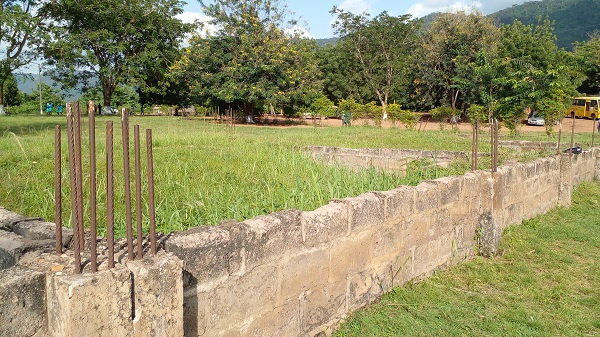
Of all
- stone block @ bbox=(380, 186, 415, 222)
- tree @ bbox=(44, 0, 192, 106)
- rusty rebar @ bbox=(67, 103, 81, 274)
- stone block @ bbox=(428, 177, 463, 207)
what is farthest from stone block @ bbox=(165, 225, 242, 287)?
tree @ bbox=(44, 0, 192, 106)

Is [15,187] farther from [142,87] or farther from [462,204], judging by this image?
[142,87]

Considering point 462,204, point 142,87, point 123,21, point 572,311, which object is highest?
point 123,21

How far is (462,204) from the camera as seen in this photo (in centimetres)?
543

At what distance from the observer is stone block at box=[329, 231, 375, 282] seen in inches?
143

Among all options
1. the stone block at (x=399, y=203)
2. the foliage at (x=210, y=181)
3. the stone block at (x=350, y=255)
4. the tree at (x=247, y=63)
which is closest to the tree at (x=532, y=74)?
the tree at (x=247, y=63)

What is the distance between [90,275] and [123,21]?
30430 mm

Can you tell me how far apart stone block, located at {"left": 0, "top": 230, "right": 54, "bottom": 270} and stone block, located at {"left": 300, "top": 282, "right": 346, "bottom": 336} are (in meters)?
1.66

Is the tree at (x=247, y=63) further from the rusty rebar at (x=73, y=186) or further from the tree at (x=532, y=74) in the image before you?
the rusty rebar at (x=73, y=186)

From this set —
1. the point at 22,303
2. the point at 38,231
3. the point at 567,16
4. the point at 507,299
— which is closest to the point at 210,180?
the point at 38,231

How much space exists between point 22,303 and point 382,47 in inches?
1513

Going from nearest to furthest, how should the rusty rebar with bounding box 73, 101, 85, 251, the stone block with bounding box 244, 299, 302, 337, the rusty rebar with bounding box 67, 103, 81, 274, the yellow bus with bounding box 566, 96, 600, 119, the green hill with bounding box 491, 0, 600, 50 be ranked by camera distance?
the rusty rebar with bounding box 67, 103, 81, 274 < the rusty rebar with bounding box 73, 101, 85, 251 < the stone block with bounding box 244, 299, 302, 337 < the yellow bus with bounding box 566, 96, 600, 119 < the green hill with bounding box 491, 0, 600, 50

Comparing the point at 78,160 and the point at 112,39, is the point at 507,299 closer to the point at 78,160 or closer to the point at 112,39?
the point at 78,160

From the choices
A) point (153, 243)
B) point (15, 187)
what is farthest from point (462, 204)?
point (15, 187)

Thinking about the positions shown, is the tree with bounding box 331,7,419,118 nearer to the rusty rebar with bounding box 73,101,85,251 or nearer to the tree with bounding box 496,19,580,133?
the tree with bounding box 496,19,580,133
